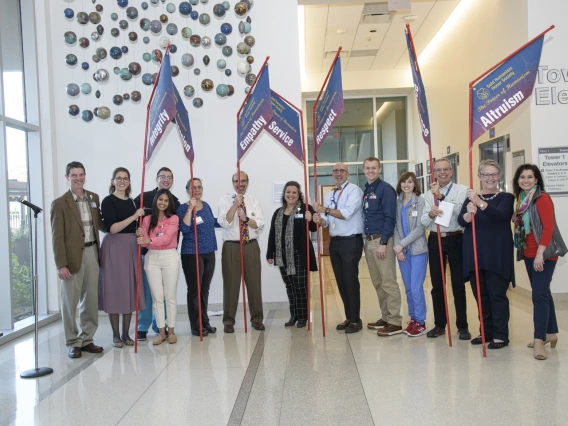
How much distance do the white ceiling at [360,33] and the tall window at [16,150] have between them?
3429mm

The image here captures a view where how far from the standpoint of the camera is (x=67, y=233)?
432cm

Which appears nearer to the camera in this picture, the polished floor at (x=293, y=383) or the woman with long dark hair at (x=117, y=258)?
the polished floor at (x=293, y=383)

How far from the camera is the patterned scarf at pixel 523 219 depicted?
12.9 ft

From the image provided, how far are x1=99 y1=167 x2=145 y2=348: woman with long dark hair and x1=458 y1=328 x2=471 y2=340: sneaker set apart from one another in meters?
2.89

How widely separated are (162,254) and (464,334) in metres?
2.74

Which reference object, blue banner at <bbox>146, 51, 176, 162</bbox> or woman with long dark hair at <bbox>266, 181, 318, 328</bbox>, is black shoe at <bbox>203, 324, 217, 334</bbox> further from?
blue banner at <bbox>146, 51, 176, 162</bbox>

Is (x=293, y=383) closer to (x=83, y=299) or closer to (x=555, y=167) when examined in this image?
(x=83, y=299)

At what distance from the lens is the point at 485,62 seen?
7.52 metres

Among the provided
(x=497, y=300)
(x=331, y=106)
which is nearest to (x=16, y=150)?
(x=331, y=106)

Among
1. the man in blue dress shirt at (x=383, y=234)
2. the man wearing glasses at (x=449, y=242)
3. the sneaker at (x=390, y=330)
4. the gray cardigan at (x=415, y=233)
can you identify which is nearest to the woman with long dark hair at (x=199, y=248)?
the man in blue dress shirt at (x=383, y=234)

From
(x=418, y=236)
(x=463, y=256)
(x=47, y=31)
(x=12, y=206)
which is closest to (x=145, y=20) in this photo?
(x=47, y=31)

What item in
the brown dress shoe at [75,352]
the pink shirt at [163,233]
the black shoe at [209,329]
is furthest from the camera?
the black shoe at [209,329]

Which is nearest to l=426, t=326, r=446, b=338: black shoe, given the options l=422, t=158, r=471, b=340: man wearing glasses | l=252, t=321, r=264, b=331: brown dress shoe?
l=422, t=158, r=471, b=340: man wearing glasses

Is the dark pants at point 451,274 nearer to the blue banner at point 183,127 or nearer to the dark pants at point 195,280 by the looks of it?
the dark pants at point 195,280
